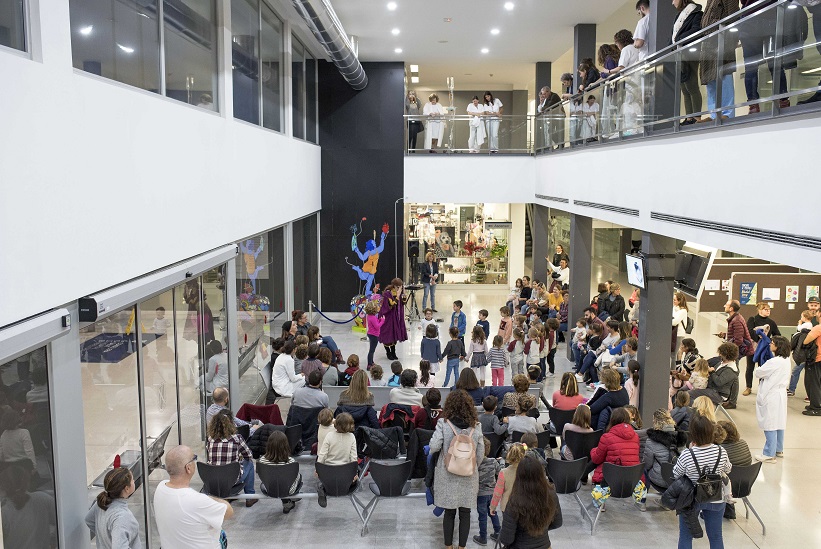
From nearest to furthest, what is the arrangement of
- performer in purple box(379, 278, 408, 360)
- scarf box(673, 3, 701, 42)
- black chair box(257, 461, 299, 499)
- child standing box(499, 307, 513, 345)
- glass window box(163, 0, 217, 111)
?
black chair box(257, 461, 299, 499)
glass window box(163, 0, 217, 111)
scarf box(673, 3, 701, 42)
child standing box(499, 307, 513, 345)
performer in purple box(379, 278, 408, 360)

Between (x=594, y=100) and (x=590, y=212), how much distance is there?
206 centimetres

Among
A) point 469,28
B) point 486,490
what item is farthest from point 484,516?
point 469,28

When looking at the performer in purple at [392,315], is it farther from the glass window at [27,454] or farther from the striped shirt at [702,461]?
the glass window at [27,454]

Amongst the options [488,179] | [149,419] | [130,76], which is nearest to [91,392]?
[149,419]

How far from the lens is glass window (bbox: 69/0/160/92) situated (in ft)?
19.4

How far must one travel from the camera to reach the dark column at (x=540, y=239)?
20375 mm

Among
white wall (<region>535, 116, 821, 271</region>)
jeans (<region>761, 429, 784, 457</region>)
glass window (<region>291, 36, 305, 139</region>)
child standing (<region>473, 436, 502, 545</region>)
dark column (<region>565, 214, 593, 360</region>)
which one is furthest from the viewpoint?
glass window (<region>291, 36, 305, 139</region>)

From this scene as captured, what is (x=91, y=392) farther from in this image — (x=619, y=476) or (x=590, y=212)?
(x=590, y=212)

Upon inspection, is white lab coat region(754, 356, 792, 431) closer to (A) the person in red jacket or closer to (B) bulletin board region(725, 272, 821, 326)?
(A) the person in red jacket

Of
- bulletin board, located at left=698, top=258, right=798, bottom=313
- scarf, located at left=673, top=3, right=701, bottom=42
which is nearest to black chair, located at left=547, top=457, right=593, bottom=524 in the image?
scarf, located at left=673, top=3, right=701, bottom=42

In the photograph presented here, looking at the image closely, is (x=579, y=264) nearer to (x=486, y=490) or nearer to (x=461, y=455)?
(x=486, y=490)

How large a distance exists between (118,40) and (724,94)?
6087mm

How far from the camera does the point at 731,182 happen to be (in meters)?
7.56

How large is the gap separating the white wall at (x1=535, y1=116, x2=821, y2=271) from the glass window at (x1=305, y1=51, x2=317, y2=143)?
367 inches
